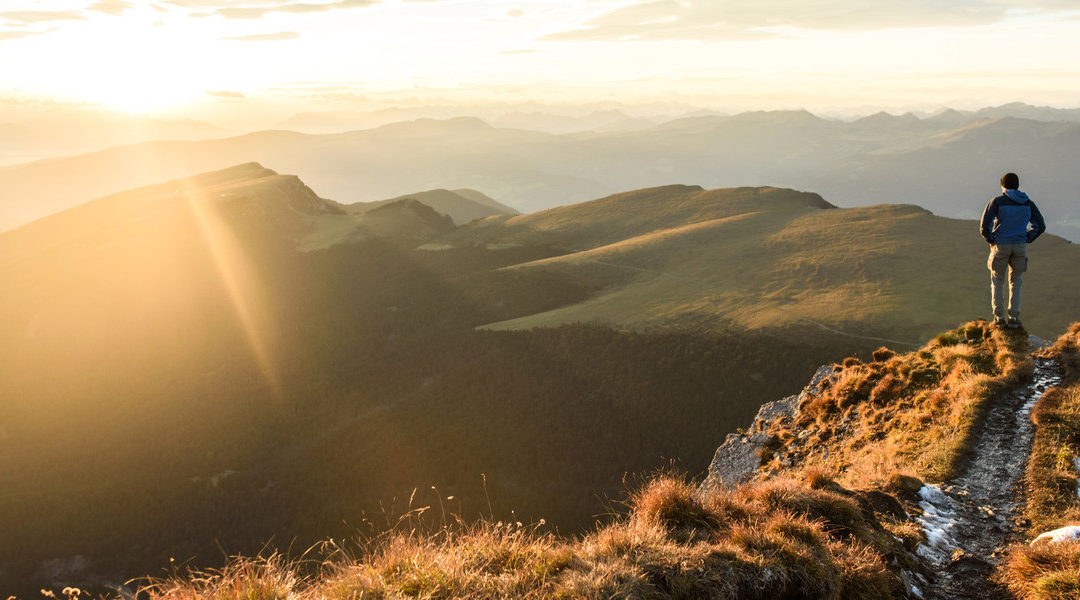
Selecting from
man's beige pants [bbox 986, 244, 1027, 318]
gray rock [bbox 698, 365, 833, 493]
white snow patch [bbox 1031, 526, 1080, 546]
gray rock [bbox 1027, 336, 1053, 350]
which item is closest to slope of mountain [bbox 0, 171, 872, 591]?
gray rock [bbox 698, 365, 833, 493]

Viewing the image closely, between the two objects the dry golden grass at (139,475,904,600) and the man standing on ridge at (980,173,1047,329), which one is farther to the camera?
the man standing on ridge at (980,173,1047,329)

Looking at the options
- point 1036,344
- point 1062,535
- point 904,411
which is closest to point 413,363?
point 904,411

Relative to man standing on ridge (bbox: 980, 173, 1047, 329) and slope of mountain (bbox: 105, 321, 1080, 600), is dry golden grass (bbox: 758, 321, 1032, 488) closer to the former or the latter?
slope of mountain (bbox: 105, 321, 1080, 600)

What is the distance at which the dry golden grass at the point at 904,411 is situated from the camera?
14742 mm

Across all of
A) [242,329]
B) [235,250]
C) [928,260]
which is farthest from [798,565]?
[235,250]

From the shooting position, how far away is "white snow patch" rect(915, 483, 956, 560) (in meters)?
10.6

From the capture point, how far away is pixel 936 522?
11625 millimetres

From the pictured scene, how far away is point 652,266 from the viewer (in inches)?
5354

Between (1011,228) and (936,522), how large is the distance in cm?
1298

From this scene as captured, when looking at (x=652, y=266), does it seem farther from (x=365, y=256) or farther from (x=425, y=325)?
(x=365, y=256)

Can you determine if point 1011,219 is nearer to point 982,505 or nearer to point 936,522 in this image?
point 982,505

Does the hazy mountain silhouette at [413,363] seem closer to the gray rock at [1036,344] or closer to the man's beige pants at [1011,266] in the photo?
the gray rock at [1036,344]

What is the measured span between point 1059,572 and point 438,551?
9.45m

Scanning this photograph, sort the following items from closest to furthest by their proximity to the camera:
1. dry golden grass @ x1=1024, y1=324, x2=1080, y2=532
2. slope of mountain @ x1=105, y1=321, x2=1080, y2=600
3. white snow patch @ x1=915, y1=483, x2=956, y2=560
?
1. slope of mountain @ x1=105, y1=321, x2=1080, y2=600
2. white snow patch @ x1=915, y1=483, x2=956, y2=560
3. dry golden grass @ x1=1024, y1=324, x2=1080, y2=532
